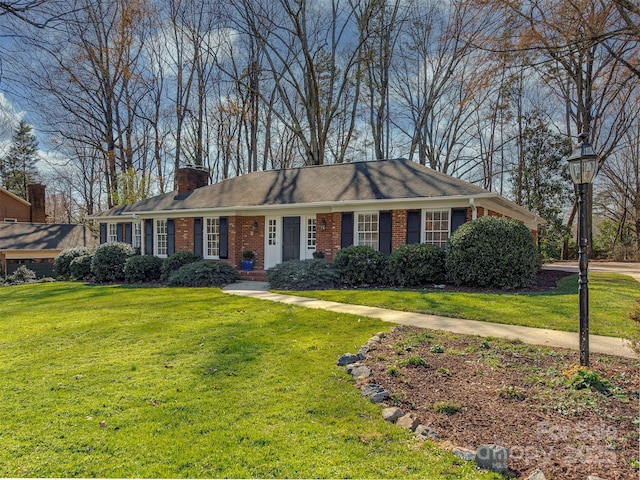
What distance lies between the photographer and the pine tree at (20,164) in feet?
116

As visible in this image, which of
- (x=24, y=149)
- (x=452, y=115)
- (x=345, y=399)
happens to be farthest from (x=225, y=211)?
(x=24, y=149)

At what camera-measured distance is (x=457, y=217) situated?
11.4 meters

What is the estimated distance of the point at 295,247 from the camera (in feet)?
46.5

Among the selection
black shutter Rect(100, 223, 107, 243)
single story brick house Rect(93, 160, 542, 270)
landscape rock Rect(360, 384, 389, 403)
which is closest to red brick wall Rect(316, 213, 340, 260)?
single story brick house Rect(93, 160, 542, 270)

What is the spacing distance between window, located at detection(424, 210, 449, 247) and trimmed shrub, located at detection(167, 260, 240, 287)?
6.52 metres

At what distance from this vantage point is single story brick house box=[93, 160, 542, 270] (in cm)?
1184

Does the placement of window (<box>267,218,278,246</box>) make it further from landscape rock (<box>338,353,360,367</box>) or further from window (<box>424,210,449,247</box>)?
landscape rock (<box>338,353,360,367</box>)

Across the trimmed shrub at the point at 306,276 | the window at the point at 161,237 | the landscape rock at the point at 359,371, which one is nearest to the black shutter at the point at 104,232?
the window at the point at 161,237

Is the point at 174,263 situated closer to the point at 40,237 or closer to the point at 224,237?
the point at 224,237

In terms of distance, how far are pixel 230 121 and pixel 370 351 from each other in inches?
1075

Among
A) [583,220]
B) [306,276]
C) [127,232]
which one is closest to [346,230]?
[306,276]

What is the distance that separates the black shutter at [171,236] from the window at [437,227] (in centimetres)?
1057

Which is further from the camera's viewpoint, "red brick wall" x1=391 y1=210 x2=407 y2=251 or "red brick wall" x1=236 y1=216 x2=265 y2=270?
"red brick wall" x1=236 y1=216 x2=265 y2=270

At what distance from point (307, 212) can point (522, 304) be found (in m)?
7.86
